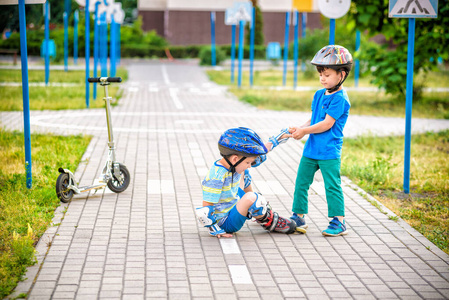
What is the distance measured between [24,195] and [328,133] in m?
3.30

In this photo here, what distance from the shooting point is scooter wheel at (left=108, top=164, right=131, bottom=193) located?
6820 mm

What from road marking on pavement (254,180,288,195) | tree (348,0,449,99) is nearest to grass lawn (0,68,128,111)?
tree (348,0,449,99)

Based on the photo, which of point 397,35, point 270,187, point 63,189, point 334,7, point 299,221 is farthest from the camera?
point 397,35

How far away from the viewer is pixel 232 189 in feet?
17.7

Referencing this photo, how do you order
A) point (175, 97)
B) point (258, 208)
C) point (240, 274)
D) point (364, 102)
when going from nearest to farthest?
point (240, 274), point (258, 208), point (364, 102), point (175, 97)

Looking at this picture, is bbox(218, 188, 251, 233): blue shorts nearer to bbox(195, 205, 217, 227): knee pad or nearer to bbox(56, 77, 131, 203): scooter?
bbox(195, 205, 217, 227): knee pad

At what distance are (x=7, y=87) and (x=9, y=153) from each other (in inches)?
415

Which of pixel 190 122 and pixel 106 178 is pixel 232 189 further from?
pixel 190 122

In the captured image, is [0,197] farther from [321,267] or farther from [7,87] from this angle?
[7,87]

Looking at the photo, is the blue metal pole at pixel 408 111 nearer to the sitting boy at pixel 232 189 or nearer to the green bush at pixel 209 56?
the sitting boy at pixel 232 189

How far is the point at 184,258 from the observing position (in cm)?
490

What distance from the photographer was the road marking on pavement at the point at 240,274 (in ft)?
14.6

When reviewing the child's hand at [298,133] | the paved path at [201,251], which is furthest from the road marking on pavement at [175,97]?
the child's hand at [298,133]

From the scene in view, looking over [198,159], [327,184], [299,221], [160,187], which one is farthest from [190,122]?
[327,184]
